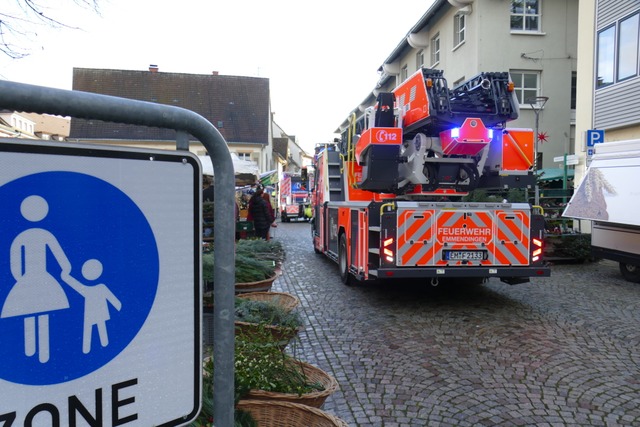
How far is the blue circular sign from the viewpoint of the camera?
0.98 metres

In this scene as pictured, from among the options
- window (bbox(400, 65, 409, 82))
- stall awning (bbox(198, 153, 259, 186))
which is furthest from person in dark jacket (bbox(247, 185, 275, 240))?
window (bbox(400, 65, 409, 82))

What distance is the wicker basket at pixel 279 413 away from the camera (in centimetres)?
259

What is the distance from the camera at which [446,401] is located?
13.4 feet

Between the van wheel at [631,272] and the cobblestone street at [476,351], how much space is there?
1.41 ft

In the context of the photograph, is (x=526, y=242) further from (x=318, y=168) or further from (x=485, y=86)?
(x=318, y=168)

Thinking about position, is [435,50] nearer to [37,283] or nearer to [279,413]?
[279,413]

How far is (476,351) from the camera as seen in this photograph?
17.7ft

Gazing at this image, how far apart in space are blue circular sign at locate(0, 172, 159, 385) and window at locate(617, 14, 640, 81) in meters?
15.4

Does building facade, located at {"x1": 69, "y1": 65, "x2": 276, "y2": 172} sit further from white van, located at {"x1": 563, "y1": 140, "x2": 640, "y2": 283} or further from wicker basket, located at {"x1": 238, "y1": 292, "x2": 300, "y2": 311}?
wicker basket, located at {"x1": 238, "y1": 292, "x2": 300, "y2": 311}

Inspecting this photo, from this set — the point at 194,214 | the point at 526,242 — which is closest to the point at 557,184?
the point at 526,242

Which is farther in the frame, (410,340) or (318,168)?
(318,168)

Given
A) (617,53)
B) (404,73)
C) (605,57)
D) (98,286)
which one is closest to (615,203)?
(617,53)

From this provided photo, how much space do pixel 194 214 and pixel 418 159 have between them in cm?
662

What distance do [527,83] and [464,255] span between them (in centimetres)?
1680
